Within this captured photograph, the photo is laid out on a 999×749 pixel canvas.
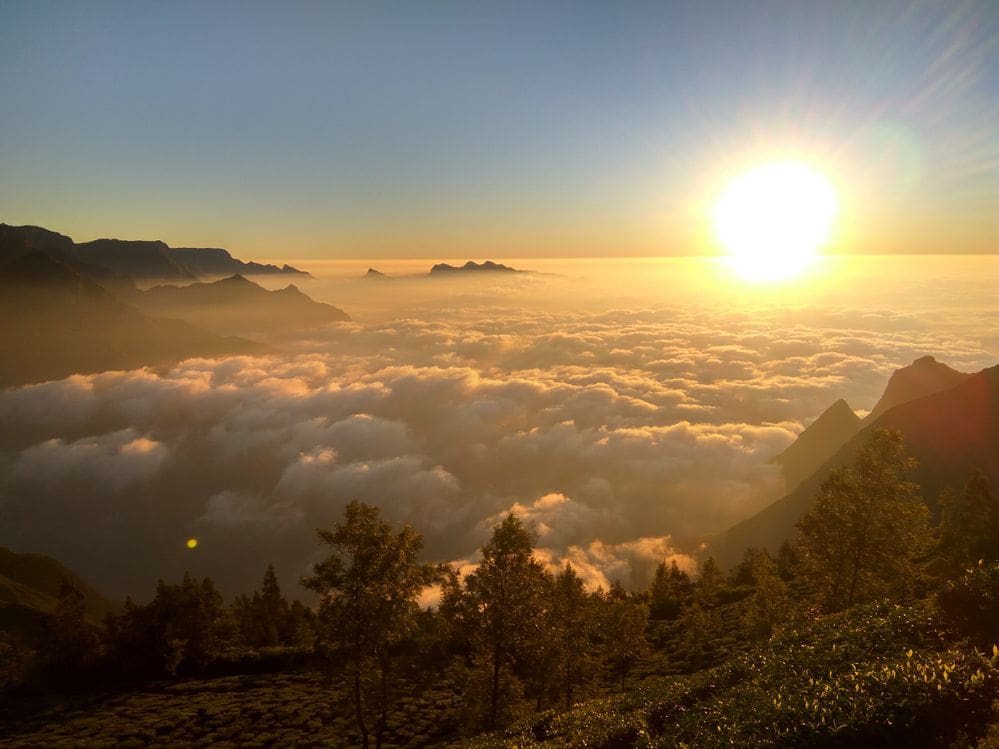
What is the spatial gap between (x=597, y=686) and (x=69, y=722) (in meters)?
44.8

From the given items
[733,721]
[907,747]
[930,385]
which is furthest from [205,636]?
[930,385]

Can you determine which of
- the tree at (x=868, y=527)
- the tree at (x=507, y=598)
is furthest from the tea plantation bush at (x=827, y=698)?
the tree at (x=868, y=527)

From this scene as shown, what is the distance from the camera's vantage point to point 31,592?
12450 cm

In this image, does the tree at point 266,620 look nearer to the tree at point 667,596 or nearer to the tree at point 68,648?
the tree at point 68,648

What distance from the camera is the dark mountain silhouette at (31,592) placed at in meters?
97.6

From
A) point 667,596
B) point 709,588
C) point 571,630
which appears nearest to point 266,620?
point 571,630

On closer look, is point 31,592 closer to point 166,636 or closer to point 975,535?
point 166,636

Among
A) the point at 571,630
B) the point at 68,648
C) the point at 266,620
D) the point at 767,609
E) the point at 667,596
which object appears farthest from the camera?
the point at 667,596

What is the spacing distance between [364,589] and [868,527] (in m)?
30.3

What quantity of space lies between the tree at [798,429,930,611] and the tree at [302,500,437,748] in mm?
25376

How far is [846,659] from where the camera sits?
641 inches

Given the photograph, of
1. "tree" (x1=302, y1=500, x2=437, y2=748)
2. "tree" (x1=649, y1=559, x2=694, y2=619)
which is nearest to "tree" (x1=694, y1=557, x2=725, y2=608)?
Result: "tree" (x1=649, y1=559, x2=694, y2=619)

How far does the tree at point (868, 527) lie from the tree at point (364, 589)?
25.4m

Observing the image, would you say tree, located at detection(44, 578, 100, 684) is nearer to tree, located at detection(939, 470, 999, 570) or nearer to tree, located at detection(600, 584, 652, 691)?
tree, located at detection(600, 584, 652, 691)
